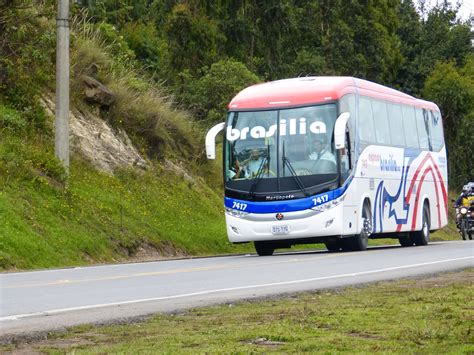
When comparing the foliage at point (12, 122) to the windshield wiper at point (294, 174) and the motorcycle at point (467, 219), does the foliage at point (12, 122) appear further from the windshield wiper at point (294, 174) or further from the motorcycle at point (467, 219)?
the motorcycle at point (467, 219)

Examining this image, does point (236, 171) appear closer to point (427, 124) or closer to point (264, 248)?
point (264, 248)

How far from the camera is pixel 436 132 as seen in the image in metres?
34.8

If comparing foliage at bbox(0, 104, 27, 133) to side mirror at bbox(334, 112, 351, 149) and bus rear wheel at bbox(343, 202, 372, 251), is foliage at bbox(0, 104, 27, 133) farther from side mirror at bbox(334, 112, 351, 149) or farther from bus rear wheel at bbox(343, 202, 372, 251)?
bus rear wheel at bbox(343, 202, 372, 251)

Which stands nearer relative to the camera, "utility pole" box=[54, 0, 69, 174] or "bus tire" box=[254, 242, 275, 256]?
"utility pole" box=[54, 0, 69, 174]

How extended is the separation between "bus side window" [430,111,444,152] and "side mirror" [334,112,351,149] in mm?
8962

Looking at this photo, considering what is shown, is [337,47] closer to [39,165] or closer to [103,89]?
[103,89]

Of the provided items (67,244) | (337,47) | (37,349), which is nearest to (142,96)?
(67,244)

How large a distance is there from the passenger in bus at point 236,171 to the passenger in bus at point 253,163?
94 millimetres

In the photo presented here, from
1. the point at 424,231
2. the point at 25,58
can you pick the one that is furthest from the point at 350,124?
the point at 25,58

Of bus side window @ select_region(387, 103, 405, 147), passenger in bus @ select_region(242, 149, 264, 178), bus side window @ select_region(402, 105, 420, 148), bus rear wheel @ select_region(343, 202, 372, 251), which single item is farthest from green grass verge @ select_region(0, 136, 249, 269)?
bus side window @ select_region(402, 105, 420, 148)

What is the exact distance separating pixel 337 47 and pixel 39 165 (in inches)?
1177

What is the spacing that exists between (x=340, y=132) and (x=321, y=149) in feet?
2.72

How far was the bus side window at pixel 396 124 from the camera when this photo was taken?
1193 inches

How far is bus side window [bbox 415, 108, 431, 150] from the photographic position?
32781mm
